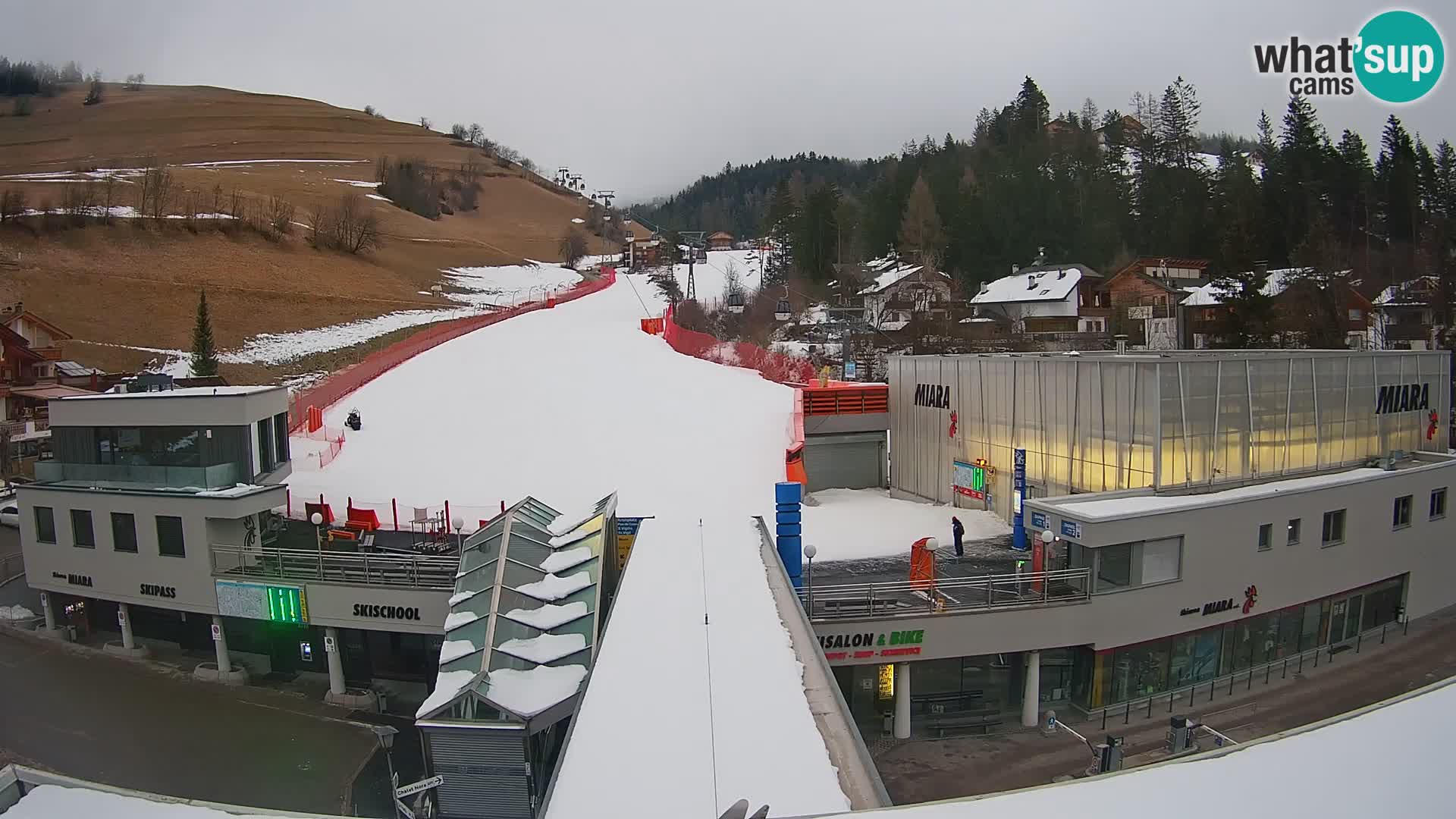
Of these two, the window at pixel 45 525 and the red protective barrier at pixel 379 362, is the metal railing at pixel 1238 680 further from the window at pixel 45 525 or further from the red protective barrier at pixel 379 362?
the red protective barrier at pixel 379 362

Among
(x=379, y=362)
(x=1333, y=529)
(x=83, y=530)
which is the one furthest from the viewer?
(x=379, y=362)

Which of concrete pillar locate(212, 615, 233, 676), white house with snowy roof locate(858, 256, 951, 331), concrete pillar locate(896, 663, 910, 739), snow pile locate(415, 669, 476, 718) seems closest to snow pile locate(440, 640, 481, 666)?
snow pile locate(415, 669, 476, 718)

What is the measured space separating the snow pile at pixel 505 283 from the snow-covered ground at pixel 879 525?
→ 6474cm

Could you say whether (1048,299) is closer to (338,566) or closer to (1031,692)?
(1031,692)

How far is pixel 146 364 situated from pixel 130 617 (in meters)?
36.8

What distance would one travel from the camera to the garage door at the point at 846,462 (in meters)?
29.3

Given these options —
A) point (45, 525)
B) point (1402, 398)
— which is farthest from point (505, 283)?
point (1402, 398)

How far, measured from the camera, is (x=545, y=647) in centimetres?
1253

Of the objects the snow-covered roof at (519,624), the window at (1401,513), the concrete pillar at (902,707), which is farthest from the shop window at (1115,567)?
the snow-covered roof at (519,624)

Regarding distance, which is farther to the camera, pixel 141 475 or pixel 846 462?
pixel 846 462

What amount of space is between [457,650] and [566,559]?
2.66 m

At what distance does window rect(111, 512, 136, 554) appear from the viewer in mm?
21000

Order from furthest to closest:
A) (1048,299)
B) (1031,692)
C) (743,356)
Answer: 1. (1048,299)
2. (743,356)
3. (1031,692)

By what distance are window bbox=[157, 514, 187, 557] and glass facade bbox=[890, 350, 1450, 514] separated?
66.9 ft
